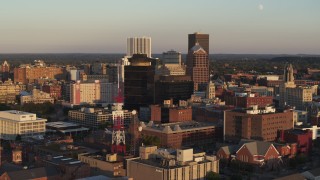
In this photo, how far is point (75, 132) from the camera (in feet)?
228

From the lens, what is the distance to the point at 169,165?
39156mm

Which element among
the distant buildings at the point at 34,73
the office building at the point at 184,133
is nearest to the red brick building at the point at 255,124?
the office building at the point at 184,133

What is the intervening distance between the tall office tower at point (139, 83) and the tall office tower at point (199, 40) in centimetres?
5574

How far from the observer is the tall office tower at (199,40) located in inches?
5477

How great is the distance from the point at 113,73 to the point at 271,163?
7457 centimetres

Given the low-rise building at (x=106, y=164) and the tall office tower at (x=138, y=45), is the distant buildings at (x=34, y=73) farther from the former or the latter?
the low-rise building at (x=106, y=164)

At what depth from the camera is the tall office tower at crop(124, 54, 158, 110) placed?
83.1m

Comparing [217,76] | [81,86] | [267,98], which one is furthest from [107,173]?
[217,76]

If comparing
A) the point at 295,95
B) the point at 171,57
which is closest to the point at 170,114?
the point at 295,95

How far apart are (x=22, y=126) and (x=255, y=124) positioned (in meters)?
28.2

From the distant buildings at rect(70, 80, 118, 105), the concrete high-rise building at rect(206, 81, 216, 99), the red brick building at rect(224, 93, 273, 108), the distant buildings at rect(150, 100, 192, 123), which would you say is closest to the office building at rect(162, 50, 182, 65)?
the distant buildings at rect(70, 80, 118, 105)

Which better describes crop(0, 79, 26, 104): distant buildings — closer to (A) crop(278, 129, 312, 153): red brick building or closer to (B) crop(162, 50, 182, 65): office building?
(B) crop(162, 50, 182, 65): office building

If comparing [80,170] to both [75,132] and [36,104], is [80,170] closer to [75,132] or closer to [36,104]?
[75,132]

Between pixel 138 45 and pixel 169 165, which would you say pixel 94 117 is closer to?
pixel 169 165
